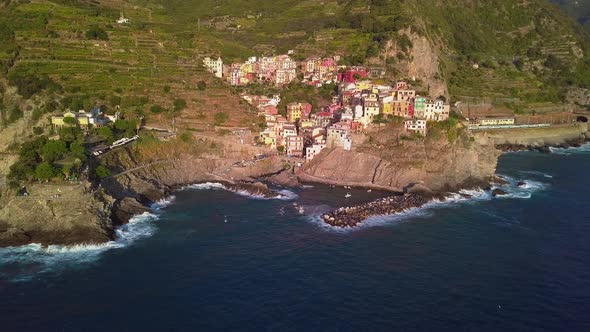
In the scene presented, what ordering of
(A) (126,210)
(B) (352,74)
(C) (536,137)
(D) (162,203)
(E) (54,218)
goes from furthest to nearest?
(C) (536,137), (B) (352,74), (D) (162,203), (A) (126,210), (E) (54,218)

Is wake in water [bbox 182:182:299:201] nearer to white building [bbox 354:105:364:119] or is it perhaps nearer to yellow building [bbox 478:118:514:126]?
white building [bbox 354:105:364:119]

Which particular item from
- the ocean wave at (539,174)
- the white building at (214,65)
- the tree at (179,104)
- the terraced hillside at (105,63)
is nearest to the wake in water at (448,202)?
the ocean wave at (539,174)

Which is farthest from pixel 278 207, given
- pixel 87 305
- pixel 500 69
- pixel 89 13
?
pixel 500 69

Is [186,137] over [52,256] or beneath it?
over

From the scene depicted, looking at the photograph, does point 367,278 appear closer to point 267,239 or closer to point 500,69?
point 267,239

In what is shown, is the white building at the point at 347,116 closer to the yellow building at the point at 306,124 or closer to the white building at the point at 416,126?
the yellow building at the point at 306,124

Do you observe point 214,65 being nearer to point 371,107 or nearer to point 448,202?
point 371,107

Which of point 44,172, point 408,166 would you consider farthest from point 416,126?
point 44,172

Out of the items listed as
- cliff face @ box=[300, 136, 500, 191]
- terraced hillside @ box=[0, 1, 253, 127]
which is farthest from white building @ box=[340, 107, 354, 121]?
terraced hillside @ box=[0, 1, 253, 127]
